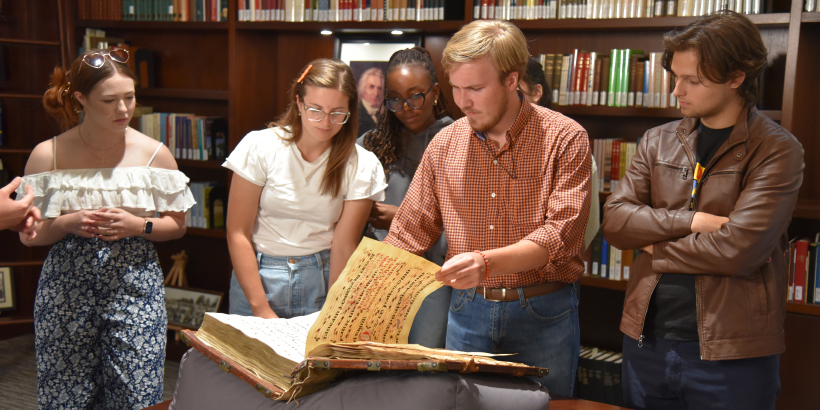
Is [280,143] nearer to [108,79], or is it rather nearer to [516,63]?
[108,79]

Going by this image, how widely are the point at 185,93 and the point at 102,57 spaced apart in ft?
5.50

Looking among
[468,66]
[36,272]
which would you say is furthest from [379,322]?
[36,272]

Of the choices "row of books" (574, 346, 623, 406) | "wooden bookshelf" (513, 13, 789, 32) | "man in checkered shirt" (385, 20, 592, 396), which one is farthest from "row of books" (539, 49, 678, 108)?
"man in checkered shirt" (385, 20, 592, 396)

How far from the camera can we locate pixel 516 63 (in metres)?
1.56

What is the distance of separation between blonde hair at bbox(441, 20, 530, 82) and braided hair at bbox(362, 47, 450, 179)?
823 mm

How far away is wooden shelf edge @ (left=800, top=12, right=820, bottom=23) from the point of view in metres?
2.46

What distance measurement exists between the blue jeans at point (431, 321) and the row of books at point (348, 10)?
61.9 inches

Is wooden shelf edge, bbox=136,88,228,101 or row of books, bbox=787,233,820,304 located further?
wooden shelf edge, bbox=136,88,228,101

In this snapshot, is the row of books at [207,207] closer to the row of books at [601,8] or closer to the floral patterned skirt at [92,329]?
the floral patterned skirt at [92,329]

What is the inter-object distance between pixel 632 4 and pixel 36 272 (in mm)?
3840

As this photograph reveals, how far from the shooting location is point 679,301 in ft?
5.65

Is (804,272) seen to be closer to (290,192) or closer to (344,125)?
(344,125)

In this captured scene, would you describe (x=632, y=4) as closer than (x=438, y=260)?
No

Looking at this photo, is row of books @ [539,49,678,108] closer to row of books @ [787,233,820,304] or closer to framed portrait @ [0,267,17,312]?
row of books @ [787,233,820,304]
